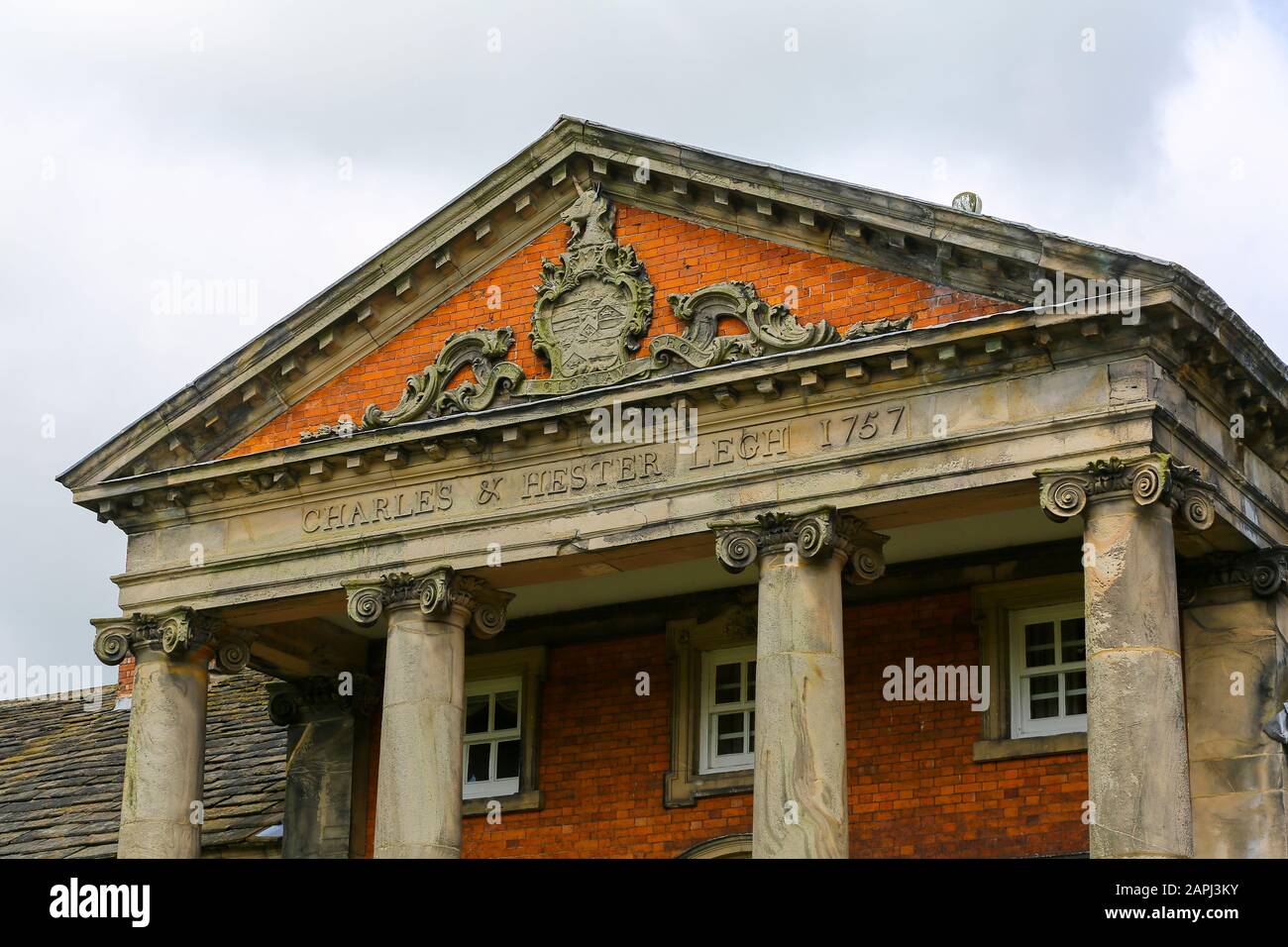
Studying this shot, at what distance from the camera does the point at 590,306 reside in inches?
868

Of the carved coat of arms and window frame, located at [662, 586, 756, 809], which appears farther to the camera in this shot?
window frame, located at [662, 586, 756, 809]

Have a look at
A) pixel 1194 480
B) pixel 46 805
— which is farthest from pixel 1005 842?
pixel 46 805

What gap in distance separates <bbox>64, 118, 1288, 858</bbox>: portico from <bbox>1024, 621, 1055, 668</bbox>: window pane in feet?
0.10

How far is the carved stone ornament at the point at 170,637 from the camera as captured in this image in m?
23.0

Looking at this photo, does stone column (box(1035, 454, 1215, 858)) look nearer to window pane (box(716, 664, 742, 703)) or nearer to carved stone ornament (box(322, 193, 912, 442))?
carved stone ornament (box(322, 193, 912, 442))

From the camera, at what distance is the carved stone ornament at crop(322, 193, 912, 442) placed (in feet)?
68.7

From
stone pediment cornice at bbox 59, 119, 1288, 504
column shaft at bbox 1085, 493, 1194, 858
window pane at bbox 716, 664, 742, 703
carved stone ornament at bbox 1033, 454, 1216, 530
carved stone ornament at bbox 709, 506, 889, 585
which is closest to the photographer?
column shaft at bbox 1085, 493, 1194, 858

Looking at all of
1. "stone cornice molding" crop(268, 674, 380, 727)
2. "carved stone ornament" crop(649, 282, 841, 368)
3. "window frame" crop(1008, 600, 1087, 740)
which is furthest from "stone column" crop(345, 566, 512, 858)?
"window frame" crop(1008, 600, 1087, 740)

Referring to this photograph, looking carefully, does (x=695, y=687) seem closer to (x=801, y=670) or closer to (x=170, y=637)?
(x=801, y=670)

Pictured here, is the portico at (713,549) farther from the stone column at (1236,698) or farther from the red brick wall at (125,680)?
the red brick wall at (125,680)

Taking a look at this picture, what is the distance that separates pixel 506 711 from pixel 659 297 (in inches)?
239

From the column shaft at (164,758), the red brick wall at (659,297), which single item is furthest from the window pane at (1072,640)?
the column shaft at (164,758)

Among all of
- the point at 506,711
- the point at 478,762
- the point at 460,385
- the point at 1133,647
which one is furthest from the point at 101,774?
the point at 1133,647

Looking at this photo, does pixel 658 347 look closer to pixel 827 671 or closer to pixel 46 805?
pixel 827 671
